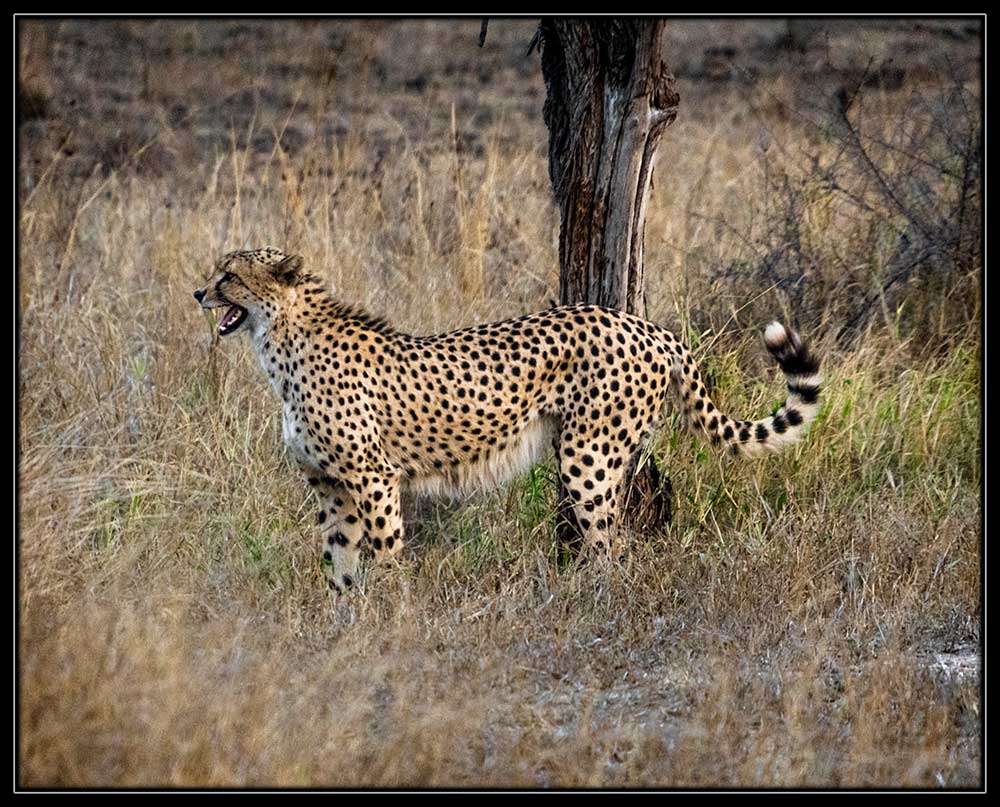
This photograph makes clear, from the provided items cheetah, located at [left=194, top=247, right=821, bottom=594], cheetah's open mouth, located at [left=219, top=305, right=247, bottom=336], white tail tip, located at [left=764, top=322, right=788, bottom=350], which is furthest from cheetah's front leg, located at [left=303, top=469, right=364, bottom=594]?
white tail tip, located at [left=764, top=322, right=788, bottom=350]

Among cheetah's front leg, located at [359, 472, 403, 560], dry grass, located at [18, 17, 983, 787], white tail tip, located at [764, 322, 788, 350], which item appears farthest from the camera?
cheetah's front leg, located at [359, 472, 403, 560]

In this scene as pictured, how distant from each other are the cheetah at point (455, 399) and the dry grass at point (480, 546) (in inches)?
8.1

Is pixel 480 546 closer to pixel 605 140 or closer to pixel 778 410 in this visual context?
pixel 778 410

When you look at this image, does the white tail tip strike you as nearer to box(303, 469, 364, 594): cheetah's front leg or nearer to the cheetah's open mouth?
box(303, 469, 364, 594): cheetah's front leg

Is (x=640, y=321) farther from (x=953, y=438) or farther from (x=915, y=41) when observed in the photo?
(x=915, y=41)

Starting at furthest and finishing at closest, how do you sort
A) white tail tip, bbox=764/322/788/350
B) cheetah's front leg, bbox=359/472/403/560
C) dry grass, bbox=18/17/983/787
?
cheetah's front leg, bbox=359/472/403/560 < white tail tip, bbox=764/322/788/350 < dry grass, bbox=18/17/983/787

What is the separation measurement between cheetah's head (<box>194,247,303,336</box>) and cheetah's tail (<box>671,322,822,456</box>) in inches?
46.4

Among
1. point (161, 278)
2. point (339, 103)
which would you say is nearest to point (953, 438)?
point (161, 278)

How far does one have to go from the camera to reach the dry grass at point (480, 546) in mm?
3021

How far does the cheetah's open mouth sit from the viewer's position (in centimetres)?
423

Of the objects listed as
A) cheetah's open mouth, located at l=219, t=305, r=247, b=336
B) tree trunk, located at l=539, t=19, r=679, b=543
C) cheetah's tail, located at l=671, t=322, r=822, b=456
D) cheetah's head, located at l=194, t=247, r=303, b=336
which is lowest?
cheetah's tail, located at l=671, t=322, r=822, b=456

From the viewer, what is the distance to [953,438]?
4.96 metres

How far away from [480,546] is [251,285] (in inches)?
41.0
